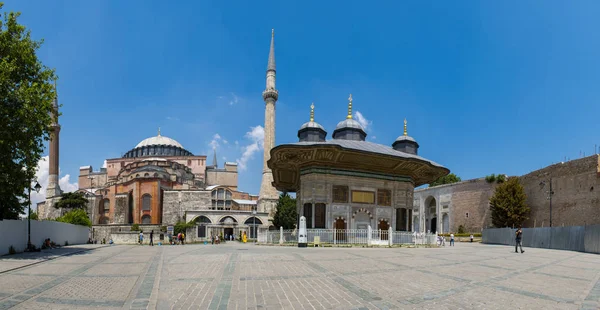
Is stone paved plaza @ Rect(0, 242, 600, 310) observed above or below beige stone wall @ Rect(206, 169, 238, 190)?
below

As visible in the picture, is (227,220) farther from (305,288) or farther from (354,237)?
(305,288)

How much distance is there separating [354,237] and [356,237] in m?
0.12

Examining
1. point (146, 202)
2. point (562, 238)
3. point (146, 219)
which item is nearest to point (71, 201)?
point (146, 202)

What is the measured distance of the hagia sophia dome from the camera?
78938 millimetres

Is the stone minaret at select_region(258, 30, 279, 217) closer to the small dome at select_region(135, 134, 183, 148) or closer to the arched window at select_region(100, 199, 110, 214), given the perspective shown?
the arched window at select_region(100, 199, 110, 214)

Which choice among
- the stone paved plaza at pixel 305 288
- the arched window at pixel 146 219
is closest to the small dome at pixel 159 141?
the arched window at pixel 146 219

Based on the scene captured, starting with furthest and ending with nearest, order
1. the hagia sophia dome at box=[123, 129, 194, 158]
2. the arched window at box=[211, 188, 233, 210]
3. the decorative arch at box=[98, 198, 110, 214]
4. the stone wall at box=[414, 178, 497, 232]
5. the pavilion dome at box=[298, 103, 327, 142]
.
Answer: the hagia sophia dome at box=[123, 129, 194, 158], the decorative arch at box=[98, 198, 110, 214], the arched window at box=[211, 188, 233, 210], the stone wall at box=[414, 178, 497, 232], the pavilion dome at box=[298, 103, 327, 142]

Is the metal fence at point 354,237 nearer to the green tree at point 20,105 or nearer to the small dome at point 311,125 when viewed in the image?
the small dome at point 311,125

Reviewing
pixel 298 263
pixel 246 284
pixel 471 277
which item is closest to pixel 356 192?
pixel 298 263

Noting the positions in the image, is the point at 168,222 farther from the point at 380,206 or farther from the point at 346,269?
the point at 346,269

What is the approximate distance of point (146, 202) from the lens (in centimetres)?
5903

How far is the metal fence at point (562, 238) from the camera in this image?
18.9 m

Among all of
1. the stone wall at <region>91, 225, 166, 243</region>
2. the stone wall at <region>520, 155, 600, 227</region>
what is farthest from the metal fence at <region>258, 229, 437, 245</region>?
the stone wall at <region>91, 225, 166, 243</region>

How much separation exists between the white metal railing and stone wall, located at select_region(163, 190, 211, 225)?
125ft
